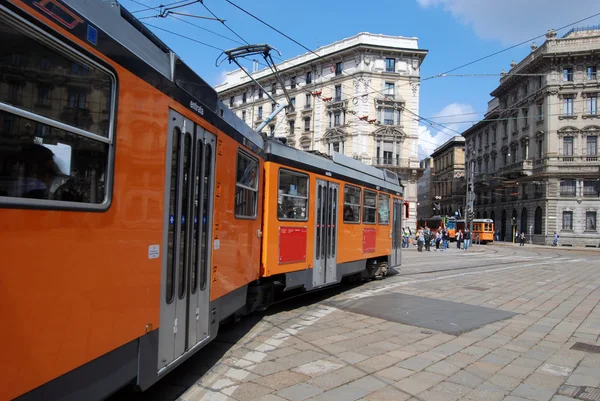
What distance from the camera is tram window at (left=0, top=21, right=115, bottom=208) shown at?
209 cm

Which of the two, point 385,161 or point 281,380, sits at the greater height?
point 385,161

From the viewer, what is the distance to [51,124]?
7.64 feet

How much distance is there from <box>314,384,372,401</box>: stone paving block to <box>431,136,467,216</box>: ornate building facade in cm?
7422

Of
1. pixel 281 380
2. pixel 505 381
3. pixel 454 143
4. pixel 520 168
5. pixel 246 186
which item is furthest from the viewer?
pixel 454 143

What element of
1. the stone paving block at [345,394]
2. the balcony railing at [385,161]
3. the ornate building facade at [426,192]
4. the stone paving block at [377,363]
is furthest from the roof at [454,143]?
the stone paving block at [345,394]

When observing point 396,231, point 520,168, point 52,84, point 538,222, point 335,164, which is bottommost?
point 396,231

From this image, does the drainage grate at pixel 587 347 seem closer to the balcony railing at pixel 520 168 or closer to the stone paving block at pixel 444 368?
the stone paving block at pixel 444 368

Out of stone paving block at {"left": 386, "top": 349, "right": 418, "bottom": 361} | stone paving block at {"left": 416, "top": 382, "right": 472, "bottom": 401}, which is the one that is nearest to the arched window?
stone paving block at {"left": 386, "top": 349, "right": 418, "bottom": 361}

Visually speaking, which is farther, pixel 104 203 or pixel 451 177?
pixel 451 177

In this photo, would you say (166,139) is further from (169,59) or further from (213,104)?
(213,104)

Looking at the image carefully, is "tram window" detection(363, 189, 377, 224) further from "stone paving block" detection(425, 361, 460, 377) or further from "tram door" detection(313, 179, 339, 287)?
"stone paving block" detection(425, 361, 460, 377)

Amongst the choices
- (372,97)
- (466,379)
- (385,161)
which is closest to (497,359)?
(466,379)

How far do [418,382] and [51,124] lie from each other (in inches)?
161

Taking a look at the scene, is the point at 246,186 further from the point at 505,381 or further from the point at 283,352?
the point at 505,381
